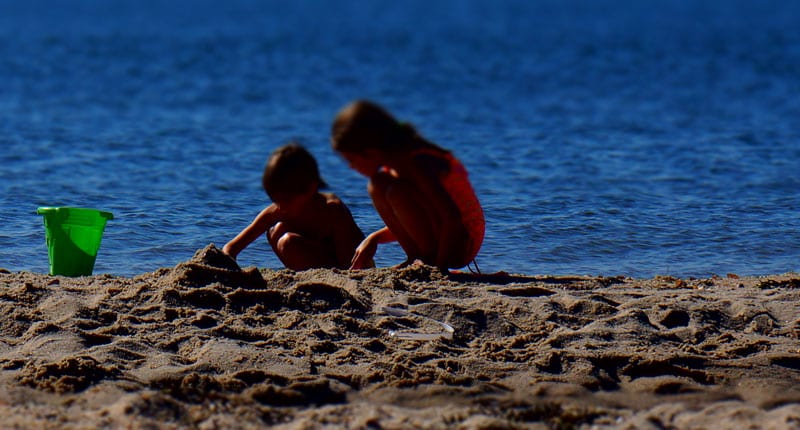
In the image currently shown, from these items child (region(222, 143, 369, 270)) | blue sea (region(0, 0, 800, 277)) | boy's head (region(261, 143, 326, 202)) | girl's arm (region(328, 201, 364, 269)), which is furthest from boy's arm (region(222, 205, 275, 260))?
blue sea (region(0, 0, 800, 277))

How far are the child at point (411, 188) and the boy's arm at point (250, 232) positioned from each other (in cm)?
44

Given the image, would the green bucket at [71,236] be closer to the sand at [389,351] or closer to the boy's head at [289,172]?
the sand at [389,351]

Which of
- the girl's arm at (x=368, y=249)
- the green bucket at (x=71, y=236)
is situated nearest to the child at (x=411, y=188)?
the girl's arm at (x=368, y=249)

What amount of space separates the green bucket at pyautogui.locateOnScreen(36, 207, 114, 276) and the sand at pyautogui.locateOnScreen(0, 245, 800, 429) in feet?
0.92

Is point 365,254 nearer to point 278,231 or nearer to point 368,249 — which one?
point 368,249

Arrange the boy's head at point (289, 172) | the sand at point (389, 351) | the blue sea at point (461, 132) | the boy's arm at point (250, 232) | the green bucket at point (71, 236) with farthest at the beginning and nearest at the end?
the blue sea at point (461, 132) < the boy's arm at point (250, 232) < the green bucket at point (71, 236) < the boy's head at point (289, 172) < the sand at point (389, 351)

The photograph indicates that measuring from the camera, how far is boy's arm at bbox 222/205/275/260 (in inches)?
187

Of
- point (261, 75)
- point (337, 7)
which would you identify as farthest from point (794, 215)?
point (337, 7)

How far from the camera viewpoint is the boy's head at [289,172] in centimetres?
434

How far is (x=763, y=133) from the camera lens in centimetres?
1045

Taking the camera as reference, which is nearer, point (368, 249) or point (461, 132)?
point (368, 249)

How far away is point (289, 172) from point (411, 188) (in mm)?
493

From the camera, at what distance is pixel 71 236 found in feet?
15.2

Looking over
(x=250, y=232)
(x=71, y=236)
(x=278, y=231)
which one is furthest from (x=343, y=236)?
(x=71, y=236)
